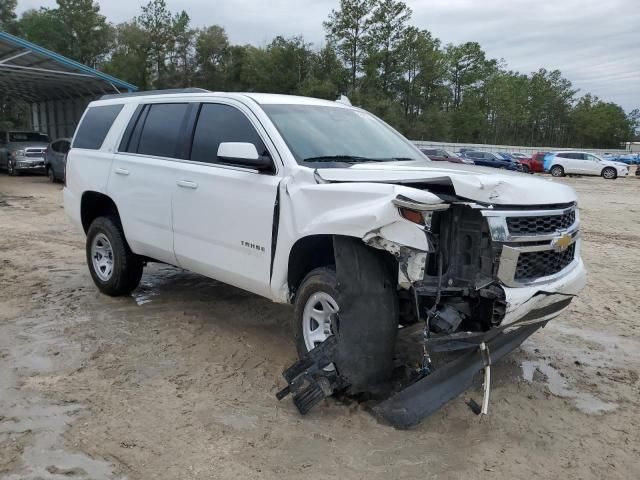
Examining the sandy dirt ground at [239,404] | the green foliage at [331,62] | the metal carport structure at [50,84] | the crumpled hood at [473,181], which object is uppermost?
the green foliage at [331,62]

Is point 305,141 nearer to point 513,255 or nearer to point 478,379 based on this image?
point 513,255

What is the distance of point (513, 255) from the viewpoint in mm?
3299

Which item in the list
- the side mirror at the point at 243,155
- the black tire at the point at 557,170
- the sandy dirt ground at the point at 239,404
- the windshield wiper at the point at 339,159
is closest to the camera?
the sandy dirt ground at the point at 239,404

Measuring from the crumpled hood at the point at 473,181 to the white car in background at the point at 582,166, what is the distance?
34.6 meters

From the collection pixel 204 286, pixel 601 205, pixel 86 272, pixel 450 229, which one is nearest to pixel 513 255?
pixel 450 229

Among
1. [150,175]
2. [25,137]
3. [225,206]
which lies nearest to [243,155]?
[225,206]

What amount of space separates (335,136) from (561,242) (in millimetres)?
1922

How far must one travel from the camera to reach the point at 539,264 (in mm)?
3590

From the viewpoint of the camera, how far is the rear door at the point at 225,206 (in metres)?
4.26

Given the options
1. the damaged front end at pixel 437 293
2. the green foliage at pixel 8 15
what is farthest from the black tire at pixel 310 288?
the green foliage at pixel 8 15

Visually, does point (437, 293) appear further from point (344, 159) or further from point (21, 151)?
point (21, 151)

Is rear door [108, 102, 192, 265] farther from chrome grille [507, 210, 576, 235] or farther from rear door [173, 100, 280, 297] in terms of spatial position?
chrome grille [507, 210, 576, 235]

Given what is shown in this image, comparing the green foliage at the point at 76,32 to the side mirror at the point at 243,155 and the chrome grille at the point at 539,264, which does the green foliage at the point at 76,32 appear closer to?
the side mirror at the point at 243,155

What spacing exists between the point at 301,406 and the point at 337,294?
75 centimetres
